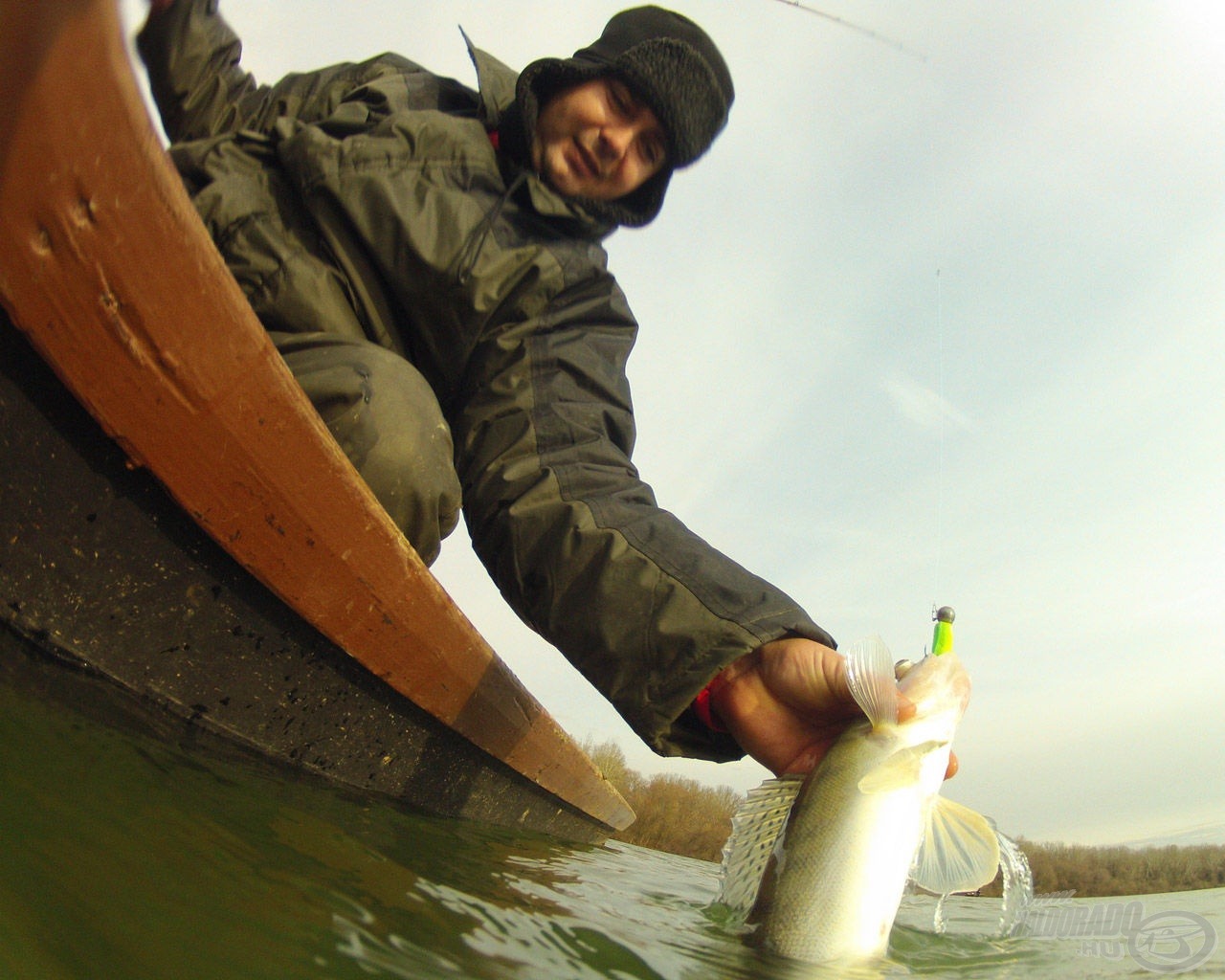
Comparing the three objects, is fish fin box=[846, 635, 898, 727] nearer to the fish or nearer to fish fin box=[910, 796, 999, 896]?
the fish

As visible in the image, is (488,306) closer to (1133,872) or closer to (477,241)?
(477,241)

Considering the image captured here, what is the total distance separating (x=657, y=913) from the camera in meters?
2.01

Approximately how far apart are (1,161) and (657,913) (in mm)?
1983

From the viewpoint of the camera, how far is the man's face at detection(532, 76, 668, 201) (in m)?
2.81

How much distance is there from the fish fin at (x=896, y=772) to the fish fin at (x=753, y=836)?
175 mm

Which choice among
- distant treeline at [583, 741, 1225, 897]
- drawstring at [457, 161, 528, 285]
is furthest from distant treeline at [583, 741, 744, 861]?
drawstring at [457, 161, 528, 285]

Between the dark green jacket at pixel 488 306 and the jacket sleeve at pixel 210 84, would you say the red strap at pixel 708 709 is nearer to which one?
the dark green jacket at pixel 488 306

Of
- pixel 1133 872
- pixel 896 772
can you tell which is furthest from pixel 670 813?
pixel 896 772

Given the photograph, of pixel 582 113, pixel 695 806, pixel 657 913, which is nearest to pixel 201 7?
pixel 582 113

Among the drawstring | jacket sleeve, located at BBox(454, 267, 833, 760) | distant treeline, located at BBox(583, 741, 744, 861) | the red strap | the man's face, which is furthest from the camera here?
distant treeline, located at BBox(583, 741, 744, 861)

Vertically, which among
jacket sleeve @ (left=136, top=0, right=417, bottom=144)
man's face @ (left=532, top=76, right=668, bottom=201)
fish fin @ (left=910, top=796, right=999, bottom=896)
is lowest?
fish fin @ (left=910, top=796, right=999, bottom=896)

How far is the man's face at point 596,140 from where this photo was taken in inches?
111

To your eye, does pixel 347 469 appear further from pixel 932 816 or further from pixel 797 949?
pixel 932 816

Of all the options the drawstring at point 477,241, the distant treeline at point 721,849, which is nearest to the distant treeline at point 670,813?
the distant treeline at point 721,849
